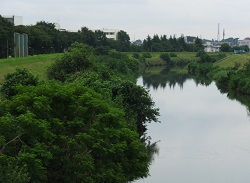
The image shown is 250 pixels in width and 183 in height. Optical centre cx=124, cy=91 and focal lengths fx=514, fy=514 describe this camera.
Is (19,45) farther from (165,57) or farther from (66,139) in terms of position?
(165,57)

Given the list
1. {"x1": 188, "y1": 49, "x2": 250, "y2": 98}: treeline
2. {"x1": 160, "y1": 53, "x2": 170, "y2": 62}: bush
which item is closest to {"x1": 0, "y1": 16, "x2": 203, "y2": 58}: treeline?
{"x1": 160, "y1": 53, "x2": 170, "y2": 62}: bush

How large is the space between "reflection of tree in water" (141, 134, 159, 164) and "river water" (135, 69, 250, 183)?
0.78 ft

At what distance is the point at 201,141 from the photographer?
33.1 m

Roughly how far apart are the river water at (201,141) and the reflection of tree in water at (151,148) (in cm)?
24

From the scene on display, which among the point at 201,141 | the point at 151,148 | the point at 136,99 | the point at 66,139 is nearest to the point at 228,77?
the point at 201,141

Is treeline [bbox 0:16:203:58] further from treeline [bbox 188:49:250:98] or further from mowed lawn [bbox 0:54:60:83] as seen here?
treeline [bbox 188:49:250:98]

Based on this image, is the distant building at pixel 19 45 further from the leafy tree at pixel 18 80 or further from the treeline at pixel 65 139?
the treeline at pixel 65 139

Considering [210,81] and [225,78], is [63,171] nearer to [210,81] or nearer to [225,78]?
[225,78]

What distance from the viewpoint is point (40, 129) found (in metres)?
16.0

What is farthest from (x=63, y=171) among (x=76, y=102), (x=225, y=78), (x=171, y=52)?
(x=171, y=52)

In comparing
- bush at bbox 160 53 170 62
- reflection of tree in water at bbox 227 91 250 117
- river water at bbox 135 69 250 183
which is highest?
bush at bbox 160 53 170 62

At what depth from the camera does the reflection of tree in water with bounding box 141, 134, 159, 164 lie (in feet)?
94.0

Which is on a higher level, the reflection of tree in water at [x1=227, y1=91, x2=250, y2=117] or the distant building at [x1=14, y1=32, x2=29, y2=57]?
the distant building at [x1=14, y1=32, x2=29, y2=57]

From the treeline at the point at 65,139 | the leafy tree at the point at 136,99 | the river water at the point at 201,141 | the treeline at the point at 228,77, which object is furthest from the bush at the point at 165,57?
the treeline at the point at 65,139
